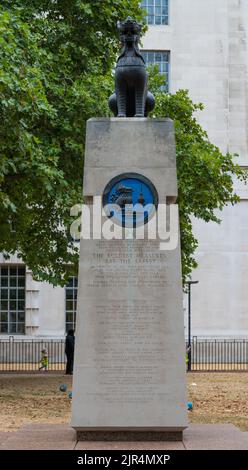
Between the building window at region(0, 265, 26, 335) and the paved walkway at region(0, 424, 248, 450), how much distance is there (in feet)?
90.1

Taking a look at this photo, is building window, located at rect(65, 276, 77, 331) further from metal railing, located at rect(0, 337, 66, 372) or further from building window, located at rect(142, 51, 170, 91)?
building window, located at rect(142, 51, 170, 91)

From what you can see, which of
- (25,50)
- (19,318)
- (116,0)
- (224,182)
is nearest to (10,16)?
(25,50)

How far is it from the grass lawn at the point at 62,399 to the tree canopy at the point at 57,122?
3523mm

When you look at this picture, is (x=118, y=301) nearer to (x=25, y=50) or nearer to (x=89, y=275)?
(x=89, y=275)

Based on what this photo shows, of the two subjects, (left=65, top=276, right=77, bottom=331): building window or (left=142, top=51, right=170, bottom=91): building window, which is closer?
(left=65, top=276, right=77, bottom=331): building window

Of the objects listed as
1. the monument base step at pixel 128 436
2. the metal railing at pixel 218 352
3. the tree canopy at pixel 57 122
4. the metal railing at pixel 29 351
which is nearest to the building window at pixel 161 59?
the metal railing at pixel 218 352

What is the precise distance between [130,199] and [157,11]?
31.6m

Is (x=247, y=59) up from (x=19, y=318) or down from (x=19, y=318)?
up

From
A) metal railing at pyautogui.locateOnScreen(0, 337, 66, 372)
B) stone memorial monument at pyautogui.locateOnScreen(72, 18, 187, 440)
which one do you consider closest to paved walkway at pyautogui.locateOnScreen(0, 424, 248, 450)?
stone memorial monument at pyautogui.locateOnScreen(72, 18, 187, 440)

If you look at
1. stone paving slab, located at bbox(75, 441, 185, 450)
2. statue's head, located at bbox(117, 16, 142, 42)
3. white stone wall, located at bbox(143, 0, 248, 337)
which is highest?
white stone wall, located at bbox(143, 0, 248, 337)

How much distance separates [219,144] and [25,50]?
2079 cm

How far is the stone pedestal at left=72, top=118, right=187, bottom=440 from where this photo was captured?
13211 mm

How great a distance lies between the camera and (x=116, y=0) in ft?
87.7

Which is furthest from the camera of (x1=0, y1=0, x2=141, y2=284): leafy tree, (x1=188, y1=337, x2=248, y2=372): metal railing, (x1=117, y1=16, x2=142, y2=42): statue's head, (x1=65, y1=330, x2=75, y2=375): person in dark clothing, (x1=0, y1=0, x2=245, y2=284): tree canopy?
(x1=188, y1=337, x2=248, y2=372): metal railing
